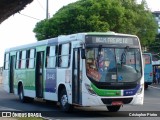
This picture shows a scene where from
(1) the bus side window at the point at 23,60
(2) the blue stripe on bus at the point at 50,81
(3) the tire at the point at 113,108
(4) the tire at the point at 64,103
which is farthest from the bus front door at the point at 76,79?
(1) the bus side window at the point at 23,60

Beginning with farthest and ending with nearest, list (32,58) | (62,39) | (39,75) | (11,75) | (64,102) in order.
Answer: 1. (11,75)
2. (32,58)
3. (39,75)
4. (62,39)
5. (64,102)

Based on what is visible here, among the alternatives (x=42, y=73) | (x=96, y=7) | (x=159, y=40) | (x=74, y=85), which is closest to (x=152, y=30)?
(x=96, y=7)

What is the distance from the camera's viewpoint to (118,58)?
14.6 m

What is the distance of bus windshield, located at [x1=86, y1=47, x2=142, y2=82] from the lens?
14.3m

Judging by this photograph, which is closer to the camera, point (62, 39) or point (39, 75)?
point (62, 39)

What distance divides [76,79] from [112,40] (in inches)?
71.2

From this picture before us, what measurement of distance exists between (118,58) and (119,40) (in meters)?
0.73

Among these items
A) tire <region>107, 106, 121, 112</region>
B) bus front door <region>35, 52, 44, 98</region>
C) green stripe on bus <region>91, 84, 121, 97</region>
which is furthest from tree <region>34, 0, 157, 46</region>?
green stripe on bus <region>91, 84, 121, 97</region>

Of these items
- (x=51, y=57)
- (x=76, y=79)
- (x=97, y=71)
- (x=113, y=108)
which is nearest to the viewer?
(x=97, y=71)

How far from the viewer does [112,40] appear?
14.9 meters

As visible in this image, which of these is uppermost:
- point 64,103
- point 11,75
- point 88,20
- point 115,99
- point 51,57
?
point 88,20

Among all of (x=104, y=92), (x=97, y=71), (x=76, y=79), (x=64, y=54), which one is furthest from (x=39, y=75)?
(x=104, y=92)

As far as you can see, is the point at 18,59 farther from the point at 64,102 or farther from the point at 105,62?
the point at 105,62

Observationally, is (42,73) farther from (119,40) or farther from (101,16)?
(101,16)
